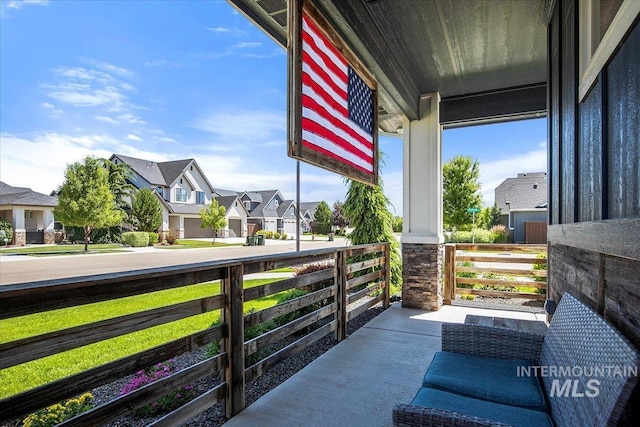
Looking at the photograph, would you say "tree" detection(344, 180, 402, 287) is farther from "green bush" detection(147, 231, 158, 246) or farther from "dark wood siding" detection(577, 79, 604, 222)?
"green bush" detection(147, 231, 158, 246)

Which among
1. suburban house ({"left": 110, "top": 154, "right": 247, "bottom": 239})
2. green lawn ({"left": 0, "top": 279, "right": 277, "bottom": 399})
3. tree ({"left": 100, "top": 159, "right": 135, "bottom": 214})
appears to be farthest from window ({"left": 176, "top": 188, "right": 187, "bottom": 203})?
green lawn ({"left": 0, "top": 279, "right": 277, "bottom": 399})

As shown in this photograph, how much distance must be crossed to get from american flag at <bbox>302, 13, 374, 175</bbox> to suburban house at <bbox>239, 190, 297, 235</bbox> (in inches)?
1293

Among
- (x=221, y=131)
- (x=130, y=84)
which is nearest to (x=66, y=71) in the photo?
(x=130, y=84)

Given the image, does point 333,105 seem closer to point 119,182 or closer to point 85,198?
point 85,198

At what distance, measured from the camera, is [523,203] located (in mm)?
22219

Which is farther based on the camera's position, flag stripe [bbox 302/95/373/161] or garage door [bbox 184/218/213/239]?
garage door [bbox 184/218/213/239]

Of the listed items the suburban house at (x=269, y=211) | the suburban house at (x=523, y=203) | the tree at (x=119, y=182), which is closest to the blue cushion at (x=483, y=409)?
the suburban house at (x=523, y=203)

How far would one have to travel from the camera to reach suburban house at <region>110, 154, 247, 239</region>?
27844 mm

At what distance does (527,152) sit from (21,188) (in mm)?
38713

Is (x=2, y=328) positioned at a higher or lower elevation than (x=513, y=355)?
lower

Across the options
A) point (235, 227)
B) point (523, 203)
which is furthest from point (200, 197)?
point (523, 203)

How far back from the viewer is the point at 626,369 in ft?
3.13

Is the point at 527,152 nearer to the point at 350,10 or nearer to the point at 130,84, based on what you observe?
the point at 350,10

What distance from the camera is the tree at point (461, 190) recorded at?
1844cm
